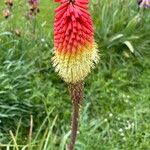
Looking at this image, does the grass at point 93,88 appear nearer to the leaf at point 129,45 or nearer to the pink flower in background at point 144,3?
the leaf at point 129,45

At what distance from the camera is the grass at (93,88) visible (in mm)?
4656

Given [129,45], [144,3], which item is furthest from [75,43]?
[144,3]

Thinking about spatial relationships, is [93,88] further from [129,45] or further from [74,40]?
[74,40]

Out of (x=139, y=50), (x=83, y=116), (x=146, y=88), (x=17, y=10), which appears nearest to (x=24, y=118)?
(x=83, y=116)

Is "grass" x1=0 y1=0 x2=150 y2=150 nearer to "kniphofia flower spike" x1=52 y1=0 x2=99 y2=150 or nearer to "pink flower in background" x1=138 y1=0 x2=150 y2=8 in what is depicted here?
"pink flower in background" x1=138 y1=0 x2=150 y2=8

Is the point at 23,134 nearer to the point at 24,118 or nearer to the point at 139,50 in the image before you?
the point at 24,118

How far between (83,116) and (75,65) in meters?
1.96

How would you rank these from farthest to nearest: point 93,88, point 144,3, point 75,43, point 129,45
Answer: point 144,3
point 129,45
point 93,88
point 75,43

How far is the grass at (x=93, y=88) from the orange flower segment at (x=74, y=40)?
1.22m

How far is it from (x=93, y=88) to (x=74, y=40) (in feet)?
8.49

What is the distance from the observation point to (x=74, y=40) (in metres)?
2.85

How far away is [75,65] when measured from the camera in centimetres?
285

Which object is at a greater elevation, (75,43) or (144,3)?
(144,3)

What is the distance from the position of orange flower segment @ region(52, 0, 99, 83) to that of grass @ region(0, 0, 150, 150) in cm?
122
